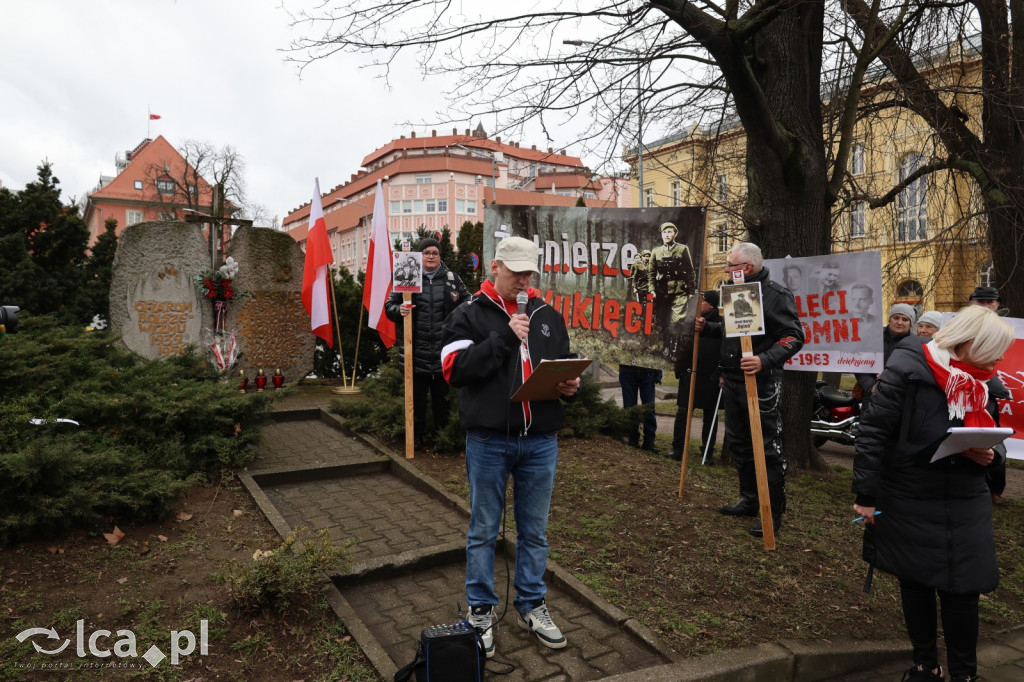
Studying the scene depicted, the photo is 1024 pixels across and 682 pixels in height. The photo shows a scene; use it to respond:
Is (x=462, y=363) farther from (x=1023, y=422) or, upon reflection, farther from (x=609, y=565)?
(x=1023, y=422)

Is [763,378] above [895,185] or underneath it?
underneath

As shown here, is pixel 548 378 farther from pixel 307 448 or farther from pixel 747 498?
pixel 307 448

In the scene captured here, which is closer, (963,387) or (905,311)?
(963,387)

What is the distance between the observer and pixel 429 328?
6.78 m

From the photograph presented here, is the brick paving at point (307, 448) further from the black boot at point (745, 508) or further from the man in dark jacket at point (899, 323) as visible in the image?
the man in dark jacket at point (899, 323)

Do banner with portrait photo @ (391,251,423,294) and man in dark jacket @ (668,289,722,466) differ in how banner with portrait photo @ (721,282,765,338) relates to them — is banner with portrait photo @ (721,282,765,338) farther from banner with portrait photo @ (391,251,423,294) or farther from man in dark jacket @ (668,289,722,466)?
banner with portrait photo @ (391,251,423,294)

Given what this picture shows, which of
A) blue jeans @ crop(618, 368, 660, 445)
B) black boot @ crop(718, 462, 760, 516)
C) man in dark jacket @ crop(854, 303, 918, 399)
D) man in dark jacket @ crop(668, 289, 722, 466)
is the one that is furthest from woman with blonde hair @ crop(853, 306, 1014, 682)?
blue jeans @ crop(618, 368, 660, 445)

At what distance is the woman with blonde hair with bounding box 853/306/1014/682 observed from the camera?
2.80 meters

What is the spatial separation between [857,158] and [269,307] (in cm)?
1004

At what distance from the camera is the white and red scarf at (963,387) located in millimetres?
2789

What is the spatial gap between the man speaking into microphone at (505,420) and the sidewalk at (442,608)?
25cm

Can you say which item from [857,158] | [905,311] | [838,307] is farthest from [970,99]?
[838,307]

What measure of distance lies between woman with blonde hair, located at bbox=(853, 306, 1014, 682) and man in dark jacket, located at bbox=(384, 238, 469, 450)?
4454 millimetres

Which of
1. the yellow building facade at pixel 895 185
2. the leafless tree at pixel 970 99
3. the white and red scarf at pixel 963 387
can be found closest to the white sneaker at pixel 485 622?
the white and red scarf at pixel 963 387
